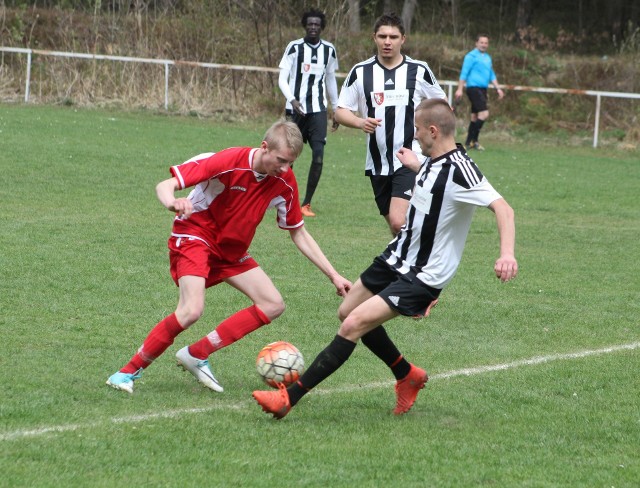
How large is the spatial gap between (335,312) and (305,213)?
438cm

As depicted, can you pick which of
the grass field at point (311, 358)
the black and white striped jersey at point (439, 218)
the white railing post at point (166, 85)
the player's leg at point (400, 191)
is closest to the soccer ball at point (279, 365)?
the grass field at point (311, 358)

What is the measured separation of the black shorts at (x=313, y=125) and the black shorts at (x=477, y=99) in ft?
24.4

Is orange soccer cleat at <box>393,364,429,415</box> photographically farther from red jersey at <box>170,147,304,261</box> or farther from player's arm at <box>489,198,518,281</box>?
red jersey at <box>170,147,304,261</box>

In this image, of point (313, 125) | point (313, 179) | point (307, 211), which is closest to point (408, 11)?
point (313, 125)

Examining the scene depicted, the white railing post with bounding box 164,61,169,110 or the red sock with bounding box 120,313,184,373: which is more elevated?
the white railing post with bounding box 164,61,169,110

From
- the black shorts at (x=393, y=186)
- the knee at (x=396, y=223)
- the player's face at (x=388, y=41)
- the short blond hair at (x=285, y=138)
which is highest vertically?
the player's face at (x=388, y=41)

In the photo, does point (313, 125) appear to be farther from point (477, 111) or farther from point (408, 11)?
point (408, 11)

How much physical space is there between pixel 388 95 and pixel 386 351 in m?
3.57

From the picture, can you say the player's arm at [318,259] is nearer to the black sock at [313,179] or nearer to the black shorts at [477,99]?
the black sock at [313,179]

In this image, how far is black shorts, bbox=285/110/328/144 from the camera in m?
12.5

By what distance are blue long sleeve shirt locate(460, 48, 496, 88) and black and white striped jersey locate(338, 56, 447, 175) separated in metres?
11.8

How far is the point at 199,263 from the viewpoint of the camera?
544 cm

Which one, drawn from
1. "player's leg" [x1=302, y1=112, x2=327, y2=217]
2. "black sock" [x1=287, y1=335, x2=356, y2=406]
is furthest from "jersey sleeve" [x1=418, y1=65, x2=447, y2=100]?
"black sock" [x1=287, y1=335, x2=356, y2=406]

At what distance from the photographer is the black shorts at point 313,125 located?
492 inches
